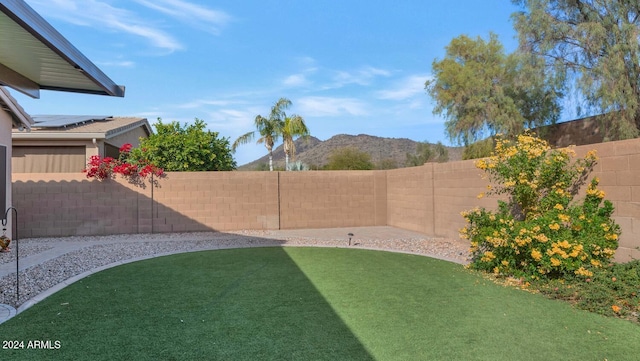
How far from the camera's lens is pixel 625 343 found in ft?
12.3

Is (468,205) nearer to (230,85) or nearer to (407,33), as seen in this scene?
(407,33)

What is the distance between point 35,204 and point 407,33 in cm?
1382

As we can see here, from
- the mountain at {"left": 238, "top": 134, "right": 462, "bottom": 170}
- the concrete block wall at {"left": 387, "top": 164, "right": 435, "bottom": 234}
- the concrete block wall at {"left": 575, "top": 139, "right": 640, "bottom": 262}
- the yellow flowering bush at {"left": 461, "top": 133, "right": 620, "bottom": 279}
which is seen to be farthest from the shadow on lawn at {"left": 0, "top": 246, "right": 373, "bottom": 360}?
the mountain at {"left": 238, "top": 134, "right": 462, "bottom": 170}

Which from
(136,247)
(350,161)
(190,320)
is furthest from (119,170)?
(350,161)

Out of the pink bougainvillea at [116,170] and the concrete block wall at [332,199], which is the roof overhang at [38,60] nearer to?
the pink bougainvillea at [116,170]

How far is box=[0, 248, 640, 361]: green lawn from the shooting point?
11.7 ft

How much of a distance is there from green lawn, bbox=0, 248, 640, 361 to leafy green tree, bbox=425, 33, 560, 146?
56.7 ft

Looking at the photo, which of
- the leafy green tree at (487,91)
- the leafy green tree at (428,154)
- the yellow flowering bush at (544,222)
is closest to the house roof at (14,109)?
the yellow flowering bush at (544,222)

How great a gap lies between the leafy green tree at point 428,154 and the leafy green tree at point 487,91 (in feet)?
50.0

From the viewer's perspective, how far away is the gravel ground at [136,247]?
643 cm

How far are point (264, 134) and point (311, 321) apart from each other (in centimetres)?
2191

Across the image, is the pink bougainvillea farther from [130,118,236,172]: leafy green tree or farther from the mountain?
the mountain

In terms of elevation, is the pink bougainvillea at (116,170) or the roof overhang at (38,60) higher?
the roof overhang at (38,60)

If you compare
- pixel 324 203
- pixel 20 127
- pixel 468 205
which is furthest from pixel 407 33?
pixel 20 127
